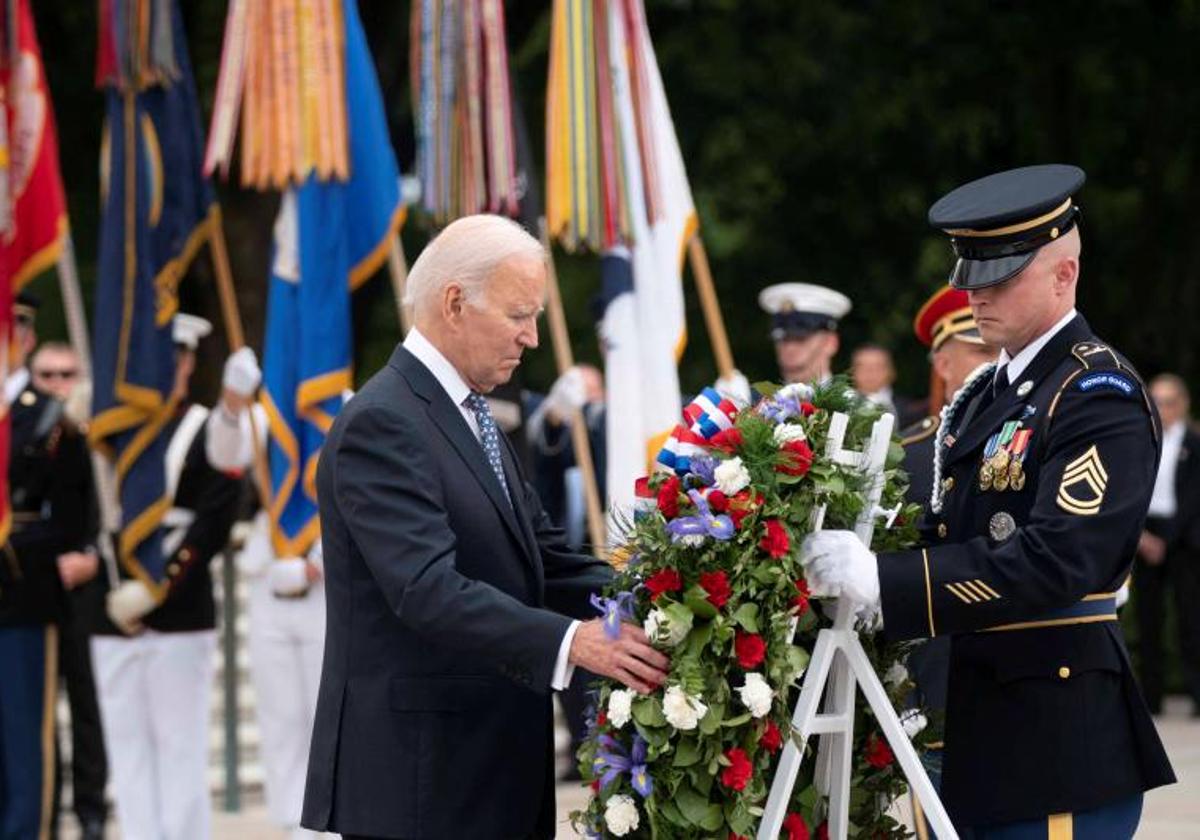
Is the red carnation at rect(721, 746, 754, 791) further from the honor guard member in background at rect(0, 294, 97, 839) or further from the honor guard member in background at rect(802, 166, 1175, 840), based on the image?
the honor guard member in background at rect(0, 294, 97, 839)

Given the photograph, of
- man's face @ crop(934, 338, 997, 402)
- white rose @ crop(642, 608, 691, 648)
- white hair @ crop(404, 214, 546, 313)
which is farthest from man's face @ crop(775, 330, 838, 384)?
white rose @ crop(642, 608, 691, 648)

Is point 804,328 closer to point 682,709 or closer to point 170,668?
point 170,668

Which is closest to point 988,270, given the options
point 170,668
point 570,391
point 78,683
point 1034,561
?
point 1034,561

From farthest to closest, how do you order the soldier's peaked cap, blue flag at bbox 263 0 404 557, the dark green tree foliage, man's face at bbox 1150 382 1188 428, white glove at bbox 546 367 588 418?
1. the dark green tree foliage
2. man's face at bbox 1150 382 1188 428
3. white glove at bbox 546 367 588 418
4. blue flag at bbox 263 0 404 557
5. the soldier's peaked cap

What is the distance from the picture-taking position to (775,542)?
4137 millimetres

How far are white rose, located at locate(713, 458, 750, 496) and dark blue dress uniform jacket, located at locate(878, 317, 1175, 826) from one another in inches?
12.8

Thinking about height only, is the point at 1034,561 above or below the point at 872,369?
above

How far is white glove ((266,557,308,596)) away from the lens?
827cm

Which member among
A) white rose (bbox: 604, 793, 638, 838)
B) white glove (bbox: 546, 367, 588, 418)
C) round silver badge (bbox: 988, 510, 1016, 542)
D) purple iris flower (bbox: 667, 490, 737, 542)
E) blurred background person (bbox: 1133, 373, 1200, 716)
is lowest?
blurred background person (bbox: 1133, 373, 1200, 716)

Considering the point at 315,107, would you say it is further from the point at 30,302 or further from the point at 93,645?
the point at 93,645

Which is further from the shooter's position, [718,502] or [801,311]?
[801,311]

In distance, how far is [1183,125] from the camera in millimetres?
16703

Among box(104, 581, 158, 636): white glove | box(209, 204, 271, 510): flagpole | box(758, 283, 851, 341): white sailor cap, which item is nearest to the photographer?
box(104, 581, 158, 636): white glove

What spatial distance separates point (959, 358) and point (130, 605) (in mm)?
3467
